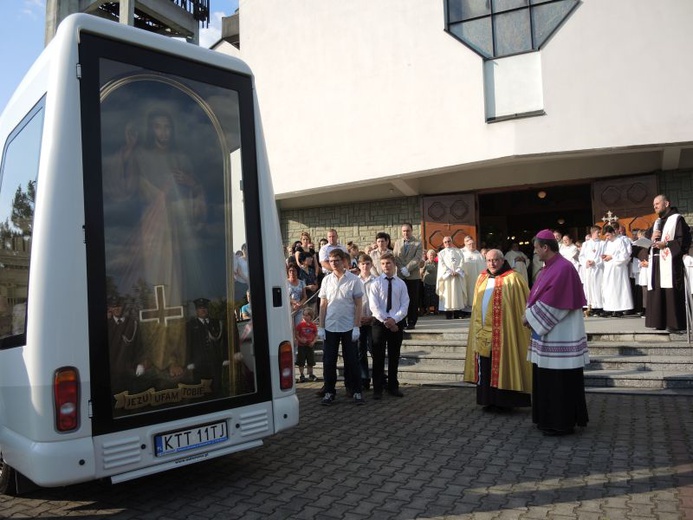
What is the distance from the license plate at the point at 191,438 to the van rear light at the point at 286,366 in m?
0.57

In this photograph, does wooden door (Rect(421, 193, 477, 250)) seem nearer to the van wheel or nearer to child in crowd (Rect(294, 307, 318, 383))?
child in crowd (Rect(294, 307, 318, 383))

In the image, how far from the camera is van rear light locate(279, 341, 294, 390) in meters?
4.54

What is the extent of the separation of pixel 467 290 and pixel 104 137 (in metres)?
10.0

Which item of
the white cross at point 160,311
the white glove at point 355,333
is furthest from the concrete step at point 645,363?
the white cross at point 160,311

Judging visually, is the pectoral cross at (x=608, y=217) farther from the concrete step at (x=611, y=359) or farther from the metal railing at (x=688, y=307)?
the metal railing at (x=688, y=307)

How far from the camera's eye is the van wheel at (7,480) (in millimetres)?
4285

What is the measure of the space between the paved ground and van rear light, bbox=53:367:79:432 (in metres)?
0.83

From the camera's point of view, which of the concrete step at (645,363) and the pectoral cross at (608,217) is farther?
the pectoral cross at (608,217)

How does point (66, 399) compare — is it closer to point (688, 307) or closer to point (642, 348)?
point (642, 348)

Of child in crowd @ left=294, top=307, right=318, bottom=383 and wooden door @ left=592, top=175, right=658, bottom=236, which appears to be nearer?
child in crowd @ left=294, top=307, right=318, bottom=383

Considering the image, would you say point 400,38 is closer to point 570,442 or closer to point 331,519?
point 570,442

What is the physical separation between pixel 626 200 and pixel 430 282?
4.81 m

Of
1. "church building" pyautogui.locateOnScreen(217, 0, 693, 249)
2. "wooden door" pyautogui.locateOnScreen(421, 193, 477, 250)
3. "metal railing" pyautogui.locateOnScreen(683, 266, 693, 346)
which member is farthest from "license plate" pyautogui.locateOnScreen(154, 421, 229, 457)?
"wooden door" pyautogui.locateOnScreen(421, 193, 477, 250)

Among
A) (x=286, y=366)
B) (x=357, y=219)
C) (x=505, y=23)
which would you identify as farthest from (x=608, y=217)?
(x=286, y=366)
